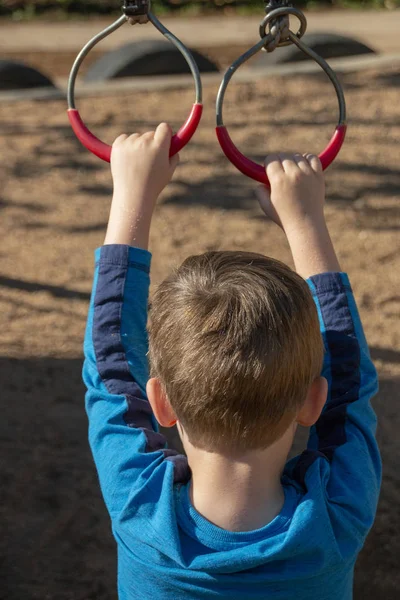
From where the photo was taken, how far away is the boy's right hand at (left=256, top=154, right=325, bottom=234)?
1808 mm

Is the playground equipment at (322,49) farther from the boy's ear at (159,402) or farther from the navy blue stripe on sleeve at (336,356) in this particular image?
the boy's ear at (159,402)

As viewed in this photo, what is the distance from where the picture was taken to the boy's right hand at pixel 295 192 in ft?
5.93

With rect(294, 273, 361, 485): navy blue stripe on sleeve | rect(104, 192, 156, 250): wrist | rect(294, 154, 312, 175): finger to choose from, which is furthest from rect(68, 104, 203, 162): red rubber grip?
rect(294, 273, 361, 485): navy blue stripe on sleeve

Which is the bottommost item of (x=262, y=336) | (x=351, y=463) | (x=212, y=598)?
(x=212, y=598)

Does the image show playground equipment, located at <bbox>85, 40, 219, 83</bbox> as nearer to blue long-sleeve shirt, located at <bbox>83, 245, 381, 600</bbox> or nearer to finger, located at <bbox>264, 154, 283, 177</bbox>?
finger, located at <bbox>264, 154, 283, 177</bbox>

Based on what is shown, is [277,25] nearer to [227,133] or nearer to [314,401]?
[227,133]

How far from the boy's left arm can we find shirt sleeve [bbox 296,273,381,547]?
11.3 inches

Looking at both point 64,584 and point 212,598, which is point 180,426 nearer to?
point 212,598

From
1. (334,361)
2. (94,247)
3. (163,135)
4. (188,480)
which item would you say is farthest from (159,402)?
(94,247)

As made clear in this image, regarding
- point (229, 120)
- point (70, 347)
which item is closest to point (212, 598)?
point (70, 347)

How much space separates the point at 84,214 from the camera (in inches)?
206

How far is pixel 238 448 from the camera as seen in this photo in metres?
1.44

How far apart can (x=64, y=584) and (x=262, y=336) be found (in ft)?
5.21

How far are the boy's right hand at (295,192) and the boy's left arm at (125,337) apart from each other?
0.25 metres
